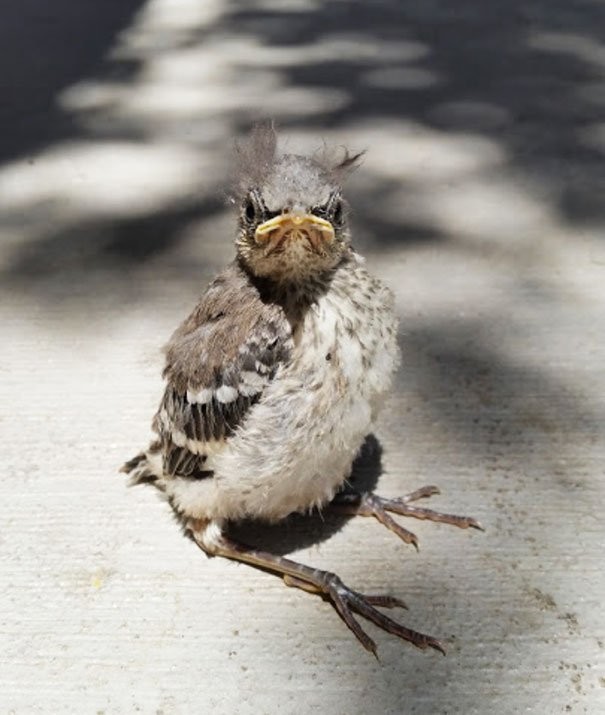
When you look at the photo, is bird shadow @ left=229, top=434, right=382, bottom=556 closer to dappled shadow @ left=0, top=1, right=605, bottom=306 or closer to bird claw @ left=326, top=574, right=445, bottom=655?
bird claw @ left=326, top=574, right=445, bottom=655

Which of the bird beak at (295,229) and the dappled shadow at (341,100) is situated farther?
the dappled shadow at (341,100)

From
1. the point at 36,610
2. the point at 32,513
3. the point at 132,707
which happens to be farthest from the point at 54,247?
the point at 132,707

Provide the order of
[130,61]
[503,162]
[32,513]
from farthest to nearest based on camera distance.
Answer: [130,61], [503,162], [32,513]

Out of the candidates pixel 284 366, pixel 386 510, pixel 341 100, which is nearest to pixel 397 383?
pixel 386 510

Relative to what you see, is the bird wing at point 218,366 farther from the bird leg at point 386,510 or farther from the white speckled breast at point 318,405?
the bird leg at point 386,510

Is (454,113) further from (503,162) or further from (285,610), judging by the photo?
(285,610)

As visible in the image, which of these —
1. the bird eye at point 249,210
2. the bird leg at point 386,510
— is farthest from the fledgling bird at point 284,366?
the bird leg at point 386,510

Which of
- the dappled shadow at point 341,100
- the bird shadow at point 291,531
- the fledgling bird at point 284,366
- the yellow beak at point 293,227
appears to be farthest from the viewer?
the dappled shadow at point 341,100

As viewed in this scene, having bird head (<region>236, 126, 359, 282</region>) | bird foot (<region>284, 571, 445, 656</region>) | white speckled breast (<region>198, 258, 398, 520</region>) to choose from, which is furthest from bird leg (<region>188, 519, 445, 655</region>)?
bird head (<region>236, 126, 359, 282</region>)
